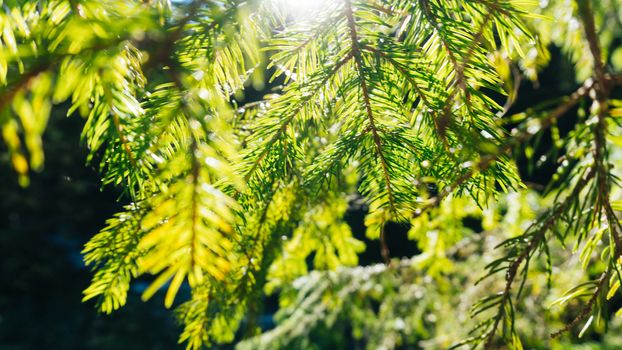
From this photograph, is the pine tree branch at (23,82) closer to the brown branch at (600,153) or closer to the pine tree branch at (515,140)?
the pine tree branch at (515,140)

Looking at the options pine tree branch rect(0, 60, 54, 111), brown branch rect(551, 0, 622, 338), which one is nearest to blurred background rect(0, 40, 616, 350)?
brown branch rect(551, 0, 622, 338)

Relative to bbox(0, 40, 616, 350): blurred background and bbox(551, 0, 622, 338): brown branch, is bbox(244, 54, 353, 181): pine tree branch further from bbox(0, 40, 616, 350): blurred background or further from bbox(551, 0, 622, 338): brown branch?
bbox(0, 40, 616, 350): blurred background

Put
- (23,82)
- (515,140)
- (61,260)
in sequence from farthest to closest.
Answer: (61,260), (515,140), (23,82)

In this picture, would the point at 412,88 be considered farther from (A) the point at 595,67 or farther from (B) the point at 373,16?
(A) the point at 595,67

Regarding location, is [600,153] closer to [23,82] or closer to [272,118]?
[272,118]

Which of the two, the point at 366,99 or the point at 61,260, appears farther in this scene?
the point at 61,260

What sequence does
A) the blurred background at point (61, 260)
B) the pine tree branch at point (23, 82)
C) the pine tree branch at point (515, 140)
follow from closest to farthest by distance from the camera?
the pine tree branch at point (23, 82) → the pine tree branch at point (515, 140) → the blurred background at point (61, 260)

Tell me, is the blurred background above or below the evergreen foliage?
below

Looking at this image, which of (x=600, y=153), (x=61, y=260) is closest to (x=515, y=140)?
(x=600, y=153)

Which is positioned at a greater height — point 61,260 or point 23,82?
point 23,82

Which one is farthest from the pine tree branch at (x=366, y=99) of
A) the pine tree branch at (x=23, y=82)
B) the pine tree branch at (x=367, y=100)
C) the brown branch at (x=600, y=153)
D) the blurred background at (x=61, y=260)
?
the blurred background at (x=61, y=260)

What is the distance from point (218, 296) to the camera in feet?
2.14

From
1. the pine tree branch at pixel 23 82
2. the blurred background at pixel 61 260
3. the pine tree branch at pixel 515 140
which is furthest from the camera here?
the blurred background at pixel 61 260

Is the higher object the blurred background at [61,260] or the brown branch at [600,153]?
the brown branch at [600,153]
